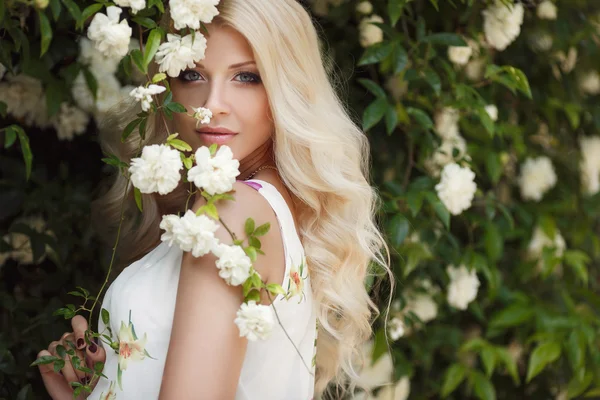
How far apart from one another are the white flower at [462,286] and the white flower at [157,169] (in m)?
1.26

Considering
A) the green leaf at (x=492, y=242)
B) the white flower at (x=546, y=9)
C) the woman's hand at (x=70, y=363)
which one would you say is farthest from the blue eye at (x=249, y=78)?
the white flower at (x=546, y=9)

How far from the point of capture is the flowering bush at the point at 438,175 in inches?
76.9

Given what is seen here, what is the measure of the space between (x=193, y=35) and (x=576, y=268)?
1.65m

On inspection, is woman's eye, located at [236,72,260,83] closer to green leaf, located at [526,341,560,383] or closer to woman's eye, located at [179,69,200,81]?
woman's eye, located at [179,69,200,81]

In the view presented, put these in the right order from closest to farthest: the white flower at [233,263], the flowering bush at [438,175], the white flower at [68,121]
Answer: the white flower at [233,263] → the flowering bush at [438,175] → the white flower at [68,121]

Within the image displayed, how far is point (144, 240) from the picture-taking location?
1.77 meters

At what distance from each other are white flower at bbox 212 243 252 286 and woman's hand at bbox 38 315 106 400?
368 mm

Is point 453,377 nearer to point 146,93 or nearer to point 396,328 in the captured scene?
point 396,328

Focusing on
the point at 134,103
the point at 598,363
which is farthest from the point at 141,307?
the point at 598,363

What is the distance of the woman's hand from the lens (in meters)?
1.45

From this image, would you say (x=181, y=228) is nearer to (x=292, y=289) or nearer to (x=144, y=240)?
(x=292, y=289)

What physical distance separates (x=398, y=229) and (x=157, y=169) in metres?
0.86

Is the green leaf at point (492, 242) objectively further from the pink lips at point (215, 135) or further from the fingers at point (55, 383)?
the fingers at point (55, 383)

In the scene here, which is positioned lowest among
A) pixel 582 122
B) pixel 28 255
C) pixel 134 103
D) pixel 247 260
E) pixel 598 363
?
pixel 598 363
